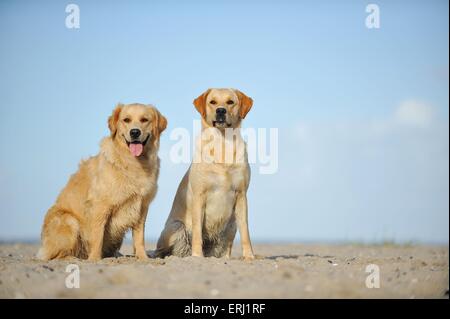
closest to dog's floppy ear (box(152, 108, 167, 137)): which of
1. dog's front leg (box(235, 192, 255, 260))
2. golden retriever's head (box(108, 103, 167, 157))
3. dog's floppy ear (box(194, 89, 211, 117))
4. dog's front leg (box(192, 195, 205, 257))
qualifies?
golden retriever's head (box(108, 103, 167, 157))

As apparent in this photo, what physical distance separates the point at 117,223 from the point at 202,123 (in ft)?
5.87

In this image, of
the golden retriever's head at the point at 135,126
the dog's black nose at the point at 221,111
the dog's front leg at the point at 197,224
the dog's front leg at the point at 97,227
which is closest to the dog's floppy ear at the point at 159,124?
the golden retriever's head at the point at 135,126

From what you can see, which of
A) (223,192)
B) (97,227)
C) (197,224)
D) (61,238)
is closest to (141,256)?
(97,227)

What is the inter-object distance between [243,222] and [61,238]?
2.37 meters

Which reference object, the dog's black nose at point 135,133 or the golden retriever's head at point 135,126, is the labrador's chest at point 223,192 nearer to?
the golden retriever's head at point 135,126

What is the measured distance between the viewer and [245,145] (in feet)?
24.5

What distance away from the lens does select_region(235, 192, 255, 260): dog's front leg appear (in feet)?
23.8

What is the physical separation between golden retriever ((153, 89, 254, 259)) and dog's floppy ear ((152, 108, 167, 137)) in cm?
51

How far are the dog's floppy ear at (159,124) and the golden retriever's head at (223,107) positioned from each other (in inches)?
20.3

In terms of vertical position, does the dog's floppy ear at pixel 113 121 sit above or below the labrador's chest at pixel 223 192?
above

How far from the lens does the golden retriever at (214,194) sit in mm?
7164

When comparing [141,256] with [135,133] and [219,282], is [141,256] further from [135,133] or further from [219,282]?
[219,282]
